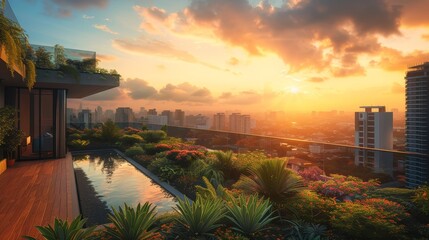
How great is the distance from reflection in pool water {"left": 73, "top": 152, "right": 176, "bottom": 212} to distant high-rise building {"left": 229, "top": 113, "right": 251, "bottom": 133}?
22.2m

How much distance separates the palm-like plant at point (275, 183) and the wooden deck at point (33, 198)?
12.7 feet

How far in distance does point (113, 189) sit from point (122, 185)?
1.44 feet

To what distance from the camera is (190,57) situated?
44.8ft

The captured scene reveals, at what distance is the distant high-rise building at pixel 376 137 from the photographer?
5.75m

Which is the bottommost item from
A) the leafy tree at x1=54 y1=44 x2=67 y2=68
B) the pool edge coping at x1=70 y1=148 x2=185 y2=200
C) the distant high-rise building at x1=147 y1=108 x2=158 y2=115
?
the pool edge coping at x1=70 y1=148 x2=185 y2=200

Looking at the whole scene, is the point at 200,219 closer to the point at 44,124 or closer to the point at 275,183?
the point at 275,183

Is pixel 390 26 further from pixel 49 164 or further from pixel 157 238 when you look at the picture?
pixel 49 164

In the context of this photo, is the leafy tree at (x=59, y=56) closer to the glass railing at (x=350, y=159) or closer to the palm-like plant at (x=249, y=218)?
the glass railing at (x=350, y=159)

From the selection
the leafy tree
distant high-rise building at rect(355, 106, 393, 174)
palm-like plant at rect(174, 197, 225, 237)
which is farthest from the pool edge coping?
the leafy tree

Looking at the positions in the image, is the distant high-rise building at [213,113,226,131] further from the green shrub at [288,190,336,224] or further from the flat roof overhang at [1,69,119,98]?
the green shrub at [288,190,336,224]

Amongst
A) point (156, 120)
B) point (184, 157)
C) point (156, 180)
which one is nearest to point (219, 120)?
point (156, 120)

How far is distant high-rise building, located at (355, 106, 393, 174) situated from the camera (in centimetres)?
575

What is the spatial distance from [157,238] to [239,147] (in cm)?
700

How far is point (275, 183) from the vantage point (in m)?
4.68
